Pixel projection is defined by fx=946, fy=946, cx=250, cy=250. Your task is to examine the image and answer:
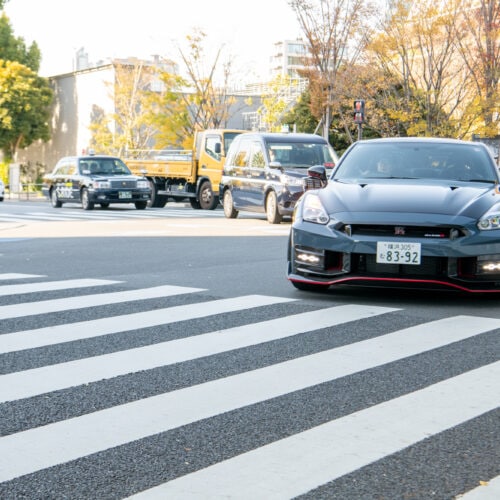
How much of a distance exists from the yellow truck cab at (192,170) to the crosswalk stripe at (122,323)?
1759 cm

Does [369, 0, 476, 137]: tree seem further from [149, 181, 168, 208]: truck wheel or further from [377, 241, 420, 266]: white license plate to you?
[377, 241, 420, 266]: white license plate

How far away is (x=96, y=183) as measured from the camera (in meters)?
25.8

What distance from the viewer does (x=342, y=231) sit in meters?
7.26

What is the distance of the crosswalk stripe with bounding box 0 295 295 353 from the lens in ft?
18.7

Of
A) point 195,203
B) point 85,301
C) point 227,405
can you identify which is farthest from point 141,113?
point 227,405

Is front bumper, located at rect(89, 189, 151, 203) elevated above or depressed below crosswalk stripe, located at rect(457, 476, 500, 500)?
below

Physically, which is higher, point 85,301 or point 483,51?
point 483,51

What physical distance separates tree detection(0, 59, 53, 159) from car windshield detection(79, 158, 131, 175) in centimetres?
Result: 3668

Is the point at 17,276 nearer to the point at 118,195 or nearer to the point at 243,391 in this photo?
the point at 243,391

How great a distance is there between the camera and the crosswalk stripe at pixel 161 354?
4582mm

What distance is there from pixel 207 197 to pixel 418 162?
17.6 meters

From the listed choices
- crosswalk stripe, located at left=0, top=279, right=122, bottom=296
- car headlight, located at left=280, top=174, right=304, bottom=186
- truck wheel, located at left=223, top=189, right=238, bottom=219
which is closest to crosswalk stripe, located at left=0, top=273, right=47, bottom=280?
crosswalk stripe, located at left=0, top=279, right=122, bottom=296

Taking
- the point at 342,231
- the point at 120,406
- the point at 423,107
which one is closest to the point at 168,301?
the point at 342,231

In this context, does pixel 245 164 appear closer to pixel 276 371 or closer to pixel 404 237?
pixel 404 237
